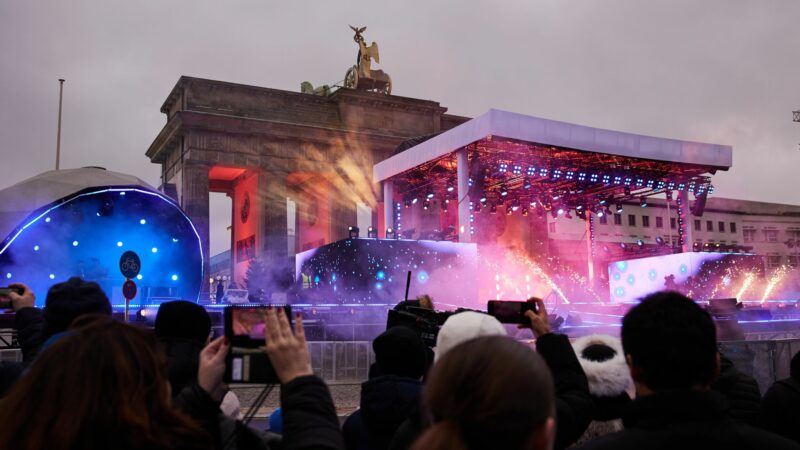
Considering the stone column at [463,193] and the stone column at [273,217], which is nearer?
the stone column at [463,193]

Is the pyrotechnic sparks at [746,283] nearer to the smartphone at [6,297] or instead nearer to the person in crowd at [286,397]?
the smartphone at [6,297]

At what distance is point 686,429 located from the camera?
2127mm

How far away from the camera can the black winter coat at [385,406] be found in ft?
10.8

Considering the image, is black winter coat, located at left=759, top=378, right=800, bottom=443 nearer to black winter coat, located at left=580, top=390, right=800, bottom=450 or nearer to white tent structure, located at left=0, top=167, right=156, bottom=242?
black winter coat, located at left=580, top=390, right=800, bottom=450

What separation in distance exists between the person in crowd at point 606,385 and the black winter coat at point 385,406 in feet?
2.92

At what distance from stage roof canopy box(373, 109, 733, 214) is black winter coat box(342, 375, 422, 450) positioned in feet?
66.6

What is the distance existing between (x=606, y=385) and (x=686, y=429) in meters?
1.24

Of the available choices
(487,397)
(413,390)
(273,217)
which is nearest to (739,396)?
(413,390)

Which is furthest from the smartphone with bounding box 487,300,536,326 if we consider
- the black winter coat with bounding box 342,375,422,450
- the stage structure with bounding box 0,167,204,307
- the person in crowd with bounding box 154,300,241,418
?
the stage structure with bounding box 0,167,204,307

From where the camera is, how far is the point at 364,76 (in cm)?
4434

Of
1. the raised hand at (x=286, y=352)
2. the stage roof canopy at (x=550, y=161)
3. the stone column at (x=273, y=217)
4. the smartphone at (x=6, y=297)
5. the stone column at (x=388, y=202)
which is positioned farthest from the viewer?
the stone column at (x=273, y=217)

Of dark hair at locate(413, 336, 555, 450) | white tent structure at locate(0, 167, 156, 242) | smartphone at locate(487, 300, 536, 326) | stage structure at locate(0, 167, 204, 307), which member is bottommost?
dark hair at locate(413, 336, 555, 450)

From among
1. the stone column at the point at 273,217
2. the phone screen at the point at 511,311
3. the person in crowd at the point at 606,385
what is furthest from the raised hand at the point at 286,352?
the stone column at the point at 273,217

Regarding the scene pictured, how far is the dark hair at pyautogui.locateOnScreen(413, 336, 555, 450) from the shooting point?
60.6 inches
